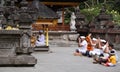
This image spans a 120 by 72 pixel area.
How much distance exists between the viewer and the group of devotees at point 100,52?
19.7m

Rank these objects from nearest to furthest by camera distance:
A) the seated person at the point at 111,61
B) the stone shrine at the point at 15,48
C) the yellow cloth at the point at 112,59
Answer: the stone shrine at the point at 15,48 < the seated person at the point at 111,61 < the yellow cloth at the point at 112,59

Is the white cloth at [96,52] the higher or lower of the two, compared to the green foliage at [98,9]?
lower

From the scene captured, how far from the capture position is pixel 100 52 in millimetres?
22469

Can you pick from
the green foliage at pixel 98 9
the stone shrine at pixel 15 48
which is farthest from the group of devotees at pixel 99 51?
the green foliage at pixel 98 9

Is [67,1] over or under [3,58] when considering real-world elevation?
over

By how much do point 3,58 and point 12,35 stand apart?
955mm

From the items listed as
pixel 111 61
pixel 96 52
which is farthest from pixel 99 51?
pixel 111 61

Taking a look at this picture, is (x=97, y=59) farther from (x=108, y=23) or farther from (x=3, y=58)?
(x=108, y=23)

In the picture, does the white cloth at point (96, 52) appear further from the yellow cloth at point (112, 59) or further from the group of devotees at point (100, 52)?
the yellow cloth at point (112, 59)

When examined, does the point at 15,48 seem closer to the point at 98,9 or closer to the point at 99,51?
the point at 99,51

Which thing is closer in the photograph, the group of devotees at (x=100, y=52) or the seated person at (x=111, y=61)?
the seated person at (x=111, y=61)

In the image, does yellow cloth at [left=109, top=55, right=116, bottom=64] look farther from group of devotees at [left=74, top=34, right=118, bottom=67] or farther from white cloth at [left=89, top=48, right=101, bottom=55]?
white cloth at [left=89, top=48, right=101, bottom=55]

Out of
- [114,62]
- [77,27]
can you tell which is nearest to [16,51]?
[114,62]

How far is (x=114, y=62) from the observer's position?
1952cm
